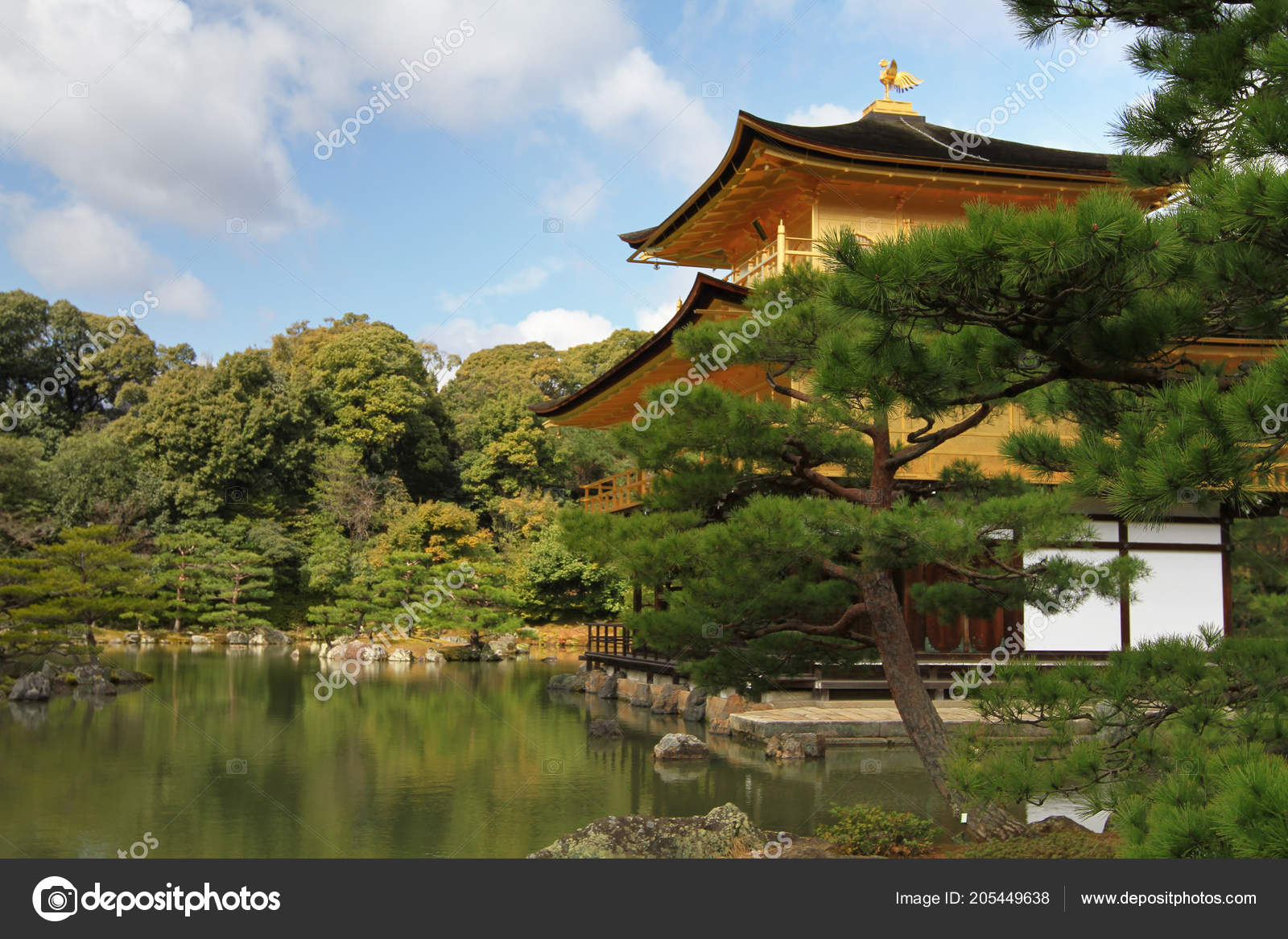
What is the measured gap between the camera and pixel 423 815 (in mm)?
7055

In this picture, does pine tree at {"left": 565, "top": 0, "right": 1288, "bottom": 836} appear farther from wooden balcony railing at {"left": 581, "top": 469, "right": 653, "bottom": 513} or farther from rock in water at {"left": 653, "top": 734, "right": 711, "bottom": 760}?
wooden balcony railing at {"left": 581, "top": 469, "right": 653, "bottom": 513}

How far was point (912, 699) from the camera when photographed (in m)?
5.74

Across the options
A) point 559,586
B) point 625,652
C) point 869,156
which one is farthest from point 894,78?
point 559,586

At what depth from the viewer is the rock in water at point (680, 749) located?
372 inches

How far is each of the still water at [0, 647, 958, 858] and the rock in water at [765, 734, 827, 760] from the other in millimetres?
167

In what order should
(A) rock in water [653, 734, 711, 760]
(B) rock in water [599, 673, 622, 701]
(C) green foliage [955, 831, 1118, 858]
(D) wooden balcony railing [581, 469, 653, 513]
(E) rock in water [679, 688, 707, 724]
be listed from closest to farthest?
(C) green foliage [955, 831, 1118, 858], (A) rock in water [653, 734, 711, 760], (E) rock in water [679, 688, 707, 724], (D) wooden balcony railing [581, 469, 653, 513], (B) rock in water [599, 673, 622, 701]

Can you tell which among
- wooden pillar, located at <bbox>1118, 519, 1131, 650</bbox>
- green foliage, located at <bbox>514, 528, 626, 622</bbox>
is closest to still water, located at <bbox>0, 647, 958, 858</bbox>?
wooden pillar, located at <bbox>1118, 519, 1131, 650</bbox>

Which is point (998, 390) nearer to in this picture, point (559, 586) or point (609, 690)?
point (609, 690)

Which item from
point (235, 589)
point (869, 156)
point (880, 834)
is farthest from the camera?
point (235, 589)

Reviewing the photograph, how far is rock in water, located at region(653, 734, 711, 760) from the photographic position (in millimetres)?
9453
